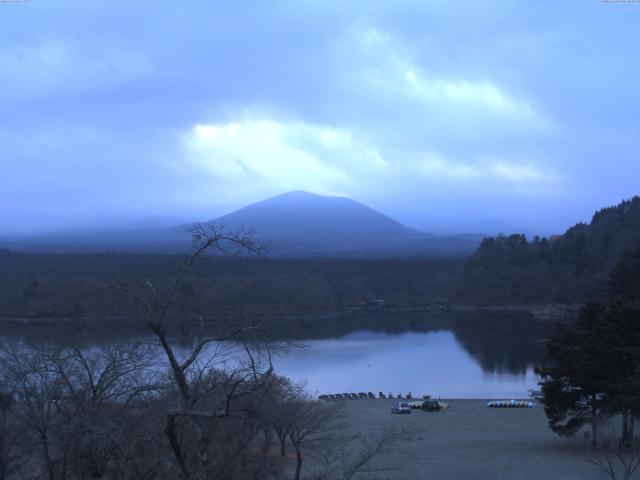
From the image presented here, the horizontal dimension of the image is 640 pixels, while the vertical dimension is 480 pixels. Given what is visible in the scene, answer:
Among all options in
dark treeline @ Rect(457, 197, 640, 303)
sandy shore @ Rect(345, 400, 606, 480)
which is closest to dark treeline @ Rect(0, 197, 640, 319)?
dark treeline @ Rect(457, 197, 640, 303)

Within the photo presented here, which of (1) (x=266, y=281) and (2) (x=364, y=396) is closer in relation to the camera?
(2) (x=364, y=396)

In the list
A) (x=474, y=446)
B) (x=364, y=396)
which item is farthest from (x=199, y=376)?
(x=364, y=396)

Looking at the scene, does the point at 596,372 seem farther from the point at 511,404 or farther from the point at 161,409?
the point at 161,409

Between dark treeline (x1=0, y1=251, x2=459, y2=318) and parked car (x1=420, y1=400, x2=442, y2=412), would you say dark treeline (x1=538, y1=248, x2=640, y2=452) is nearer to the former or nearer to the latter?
parked car (x1=420, y1=400, x2=442, y2=412)

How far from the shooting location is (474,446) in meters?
10.3

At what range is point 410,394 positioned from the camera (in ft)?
53.2

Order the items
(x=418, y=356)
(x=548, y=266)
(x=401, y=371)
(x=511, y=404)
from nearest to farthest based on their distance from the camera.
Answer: (x=511, y=404)
(x=401, y=371)
(x=418, y=356)
(x=548, y=266)

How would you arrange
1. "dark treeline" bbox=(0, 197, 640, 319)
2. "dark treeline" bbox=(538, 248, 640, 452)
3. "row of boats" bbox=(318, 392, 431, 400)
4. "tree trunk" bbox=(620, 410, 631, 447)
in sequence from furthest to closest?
"dark treeline" bbox=(0, 197, 640, 319) → "row of boats" bbox=(318, 392, 431, 400) → "dark treeline" bbox=(538, 248, 640, 452) → "tree trunk" bbox=(620, 410, 631, 447)

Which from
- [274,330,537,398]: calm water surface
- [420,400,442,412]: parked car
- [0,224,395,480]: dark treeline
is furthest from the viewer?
[274,330,537,398]: calm water surface

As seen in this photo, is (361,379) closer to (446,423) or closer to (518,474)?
(446,423)

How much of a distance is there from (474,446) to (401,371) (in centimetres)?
904

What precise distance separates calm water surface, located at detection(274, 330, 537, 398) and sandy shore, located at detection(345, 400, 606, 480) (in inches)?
82.3

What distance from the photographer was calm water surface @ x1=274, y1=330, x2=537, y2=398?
16828 mm

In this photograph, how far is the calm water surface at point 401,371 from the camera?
16828 millimetres
